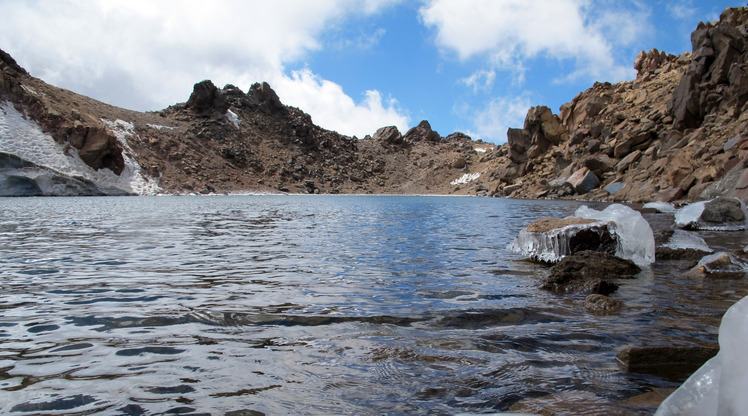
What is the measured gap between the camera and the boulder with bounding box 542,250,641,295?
7.40 metres

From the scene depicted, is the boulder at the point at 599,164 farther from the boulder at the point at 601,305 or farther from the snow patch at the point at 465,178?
the snow patch at the point at 465,178

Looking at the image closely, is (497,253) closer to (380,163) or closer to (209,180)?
(209,180)

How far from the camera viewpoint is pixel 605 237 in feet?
33.4

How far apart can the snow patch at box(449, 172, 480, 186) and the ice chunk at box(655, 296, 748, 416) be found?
104 m

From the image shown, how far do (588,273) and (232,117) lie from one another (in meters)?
111

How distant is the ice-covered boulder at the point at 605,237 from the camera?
1018 cm

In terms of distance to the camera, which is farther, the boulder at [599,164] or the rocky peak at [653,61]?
the rocky peak at [653,61]

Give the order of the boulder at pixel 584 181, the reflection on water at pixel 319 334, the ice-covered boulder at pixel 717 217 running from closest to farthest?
the reflection on water at pixel 319 334
the ice-covered boulder at pixel 717 217
the boulder at pixel 584 181

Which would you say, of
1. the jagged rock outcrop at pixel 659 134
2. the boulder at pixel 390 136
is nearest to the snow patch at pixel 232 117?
the boulder at pixel 390 136

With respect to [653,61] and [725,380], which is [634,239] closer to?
[725,380]

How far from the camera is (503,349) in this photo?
187 inches

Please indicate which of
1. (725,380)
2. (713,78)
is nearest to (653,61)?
(713,78)

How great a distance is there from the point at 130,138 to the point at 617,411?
3641 inches

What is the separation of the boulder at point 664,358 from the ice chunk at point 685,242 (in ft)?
27.1
